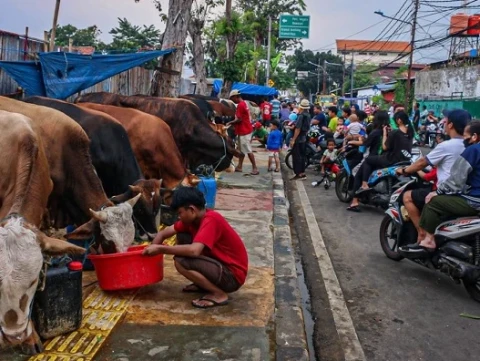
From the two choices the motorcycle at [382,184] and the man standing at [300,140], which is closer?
the motorcycle at [382,184]

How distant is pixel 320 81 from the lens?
242 ft

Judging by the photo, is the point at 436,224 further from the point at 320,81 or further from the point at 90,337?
the point at 320,81

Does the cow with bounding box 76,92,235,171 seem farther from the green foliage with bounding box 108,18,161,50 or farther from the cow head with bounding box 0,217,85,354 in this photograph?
the green foliage with bounding box 108,18,161,50

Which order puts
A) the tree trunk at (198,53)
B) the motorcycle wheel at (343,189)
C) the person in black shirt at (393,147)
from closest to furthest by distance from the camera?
the person in black shirt at (393,147) < the motorcycle wheel at (343,189) < the tree trunk at (198,53)

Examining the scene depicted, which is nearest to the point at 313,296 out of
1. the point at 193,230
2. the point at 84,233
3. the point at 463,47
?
the point at 193,230

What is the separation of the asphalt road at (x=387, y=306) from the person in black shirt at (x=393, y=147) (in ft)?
4.85

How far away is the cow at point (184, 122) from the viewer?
9578mm

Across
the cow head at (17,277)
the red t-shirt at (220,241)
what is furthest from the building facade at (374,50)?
the cow head at (17,277)

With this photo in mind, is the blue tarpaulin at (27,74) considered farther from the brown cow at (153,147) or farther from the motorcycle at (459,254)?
the motorcycle at (459,254)

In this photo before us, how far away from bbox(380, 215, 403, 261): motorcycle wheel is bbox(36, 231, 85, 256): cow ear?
4.17 m

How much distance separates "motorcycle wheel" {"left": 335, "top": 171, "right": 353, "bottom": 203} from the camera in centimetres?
1047

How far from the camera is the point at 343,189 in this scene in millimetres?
10609

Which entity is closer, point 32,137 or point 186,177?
point 32,137

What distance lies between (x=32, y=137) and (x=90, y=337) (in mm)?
1642
